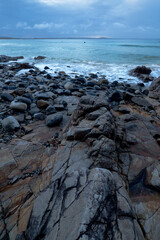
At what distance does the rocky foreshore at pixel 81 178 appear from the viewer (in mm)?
1965

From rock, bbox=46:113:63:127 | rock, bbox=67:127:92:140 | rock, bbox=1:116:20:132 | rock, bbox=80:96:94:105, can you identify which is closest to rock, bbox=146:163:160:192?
rock, bbox=67:127:92:140

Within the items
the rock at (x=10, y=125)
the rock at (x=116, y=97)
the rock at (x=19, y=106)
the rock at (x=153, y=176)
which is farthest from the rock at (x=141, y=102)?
the rock at (x=10, y=125)

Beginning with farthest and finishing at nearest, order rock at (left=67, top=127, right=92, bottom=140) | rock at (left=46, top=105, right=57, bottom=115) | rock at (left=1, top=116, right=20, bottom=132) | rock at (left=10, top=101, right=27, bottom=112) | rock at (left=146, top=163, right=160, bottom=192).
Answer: rock at (left=46, top=105, right=57, bottom=115)
rock at (left=10, top=101, right=27, bottom=112)
rock at (left=1, top=116, right=20, bottom=132)
rock at (left=67, top=127, right=92, bottom=140)
rock at (left=146, top=163, right=160, bottom=192)

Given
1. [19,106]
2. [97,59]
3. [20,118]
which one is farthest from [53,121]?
[97,59]

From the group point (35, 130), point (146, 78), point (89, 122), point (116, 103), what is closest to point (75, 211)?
point (89, 122)

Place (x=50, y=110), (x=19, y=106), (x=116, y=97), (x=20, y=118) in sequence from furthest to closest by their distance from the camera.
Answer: (x=116, y=97)
(x=50, y=110)
(x=19, y=106)
(x=20, y=118)

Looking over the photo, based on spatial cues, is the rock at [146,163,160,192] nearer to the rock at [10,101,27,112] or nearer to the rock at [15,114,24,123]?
the rock at [15,114,24,123]

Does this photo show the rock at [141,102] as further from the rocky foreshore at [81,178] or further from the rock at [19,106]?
the rock at [19,106]

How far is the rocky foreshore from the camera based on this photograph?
1.96 m

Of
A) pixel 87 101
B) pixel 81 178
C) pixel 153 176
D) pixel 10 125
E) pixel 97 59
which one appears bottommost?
pixel 10 125

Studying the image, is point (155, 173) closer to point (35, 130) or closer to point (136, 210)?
point (136, 210)

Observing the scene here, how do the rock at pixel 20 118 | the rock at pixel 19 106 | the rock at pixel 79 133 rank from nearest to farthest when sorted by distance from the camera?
1. the rock at pixel 79 133
2. the rock at pixel 20 118
3. the rock at pixel 19 106

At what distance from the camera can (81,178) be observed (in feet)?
8.13

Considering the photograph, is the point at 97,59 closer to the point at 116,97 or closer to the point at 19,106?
the point at 116,97
